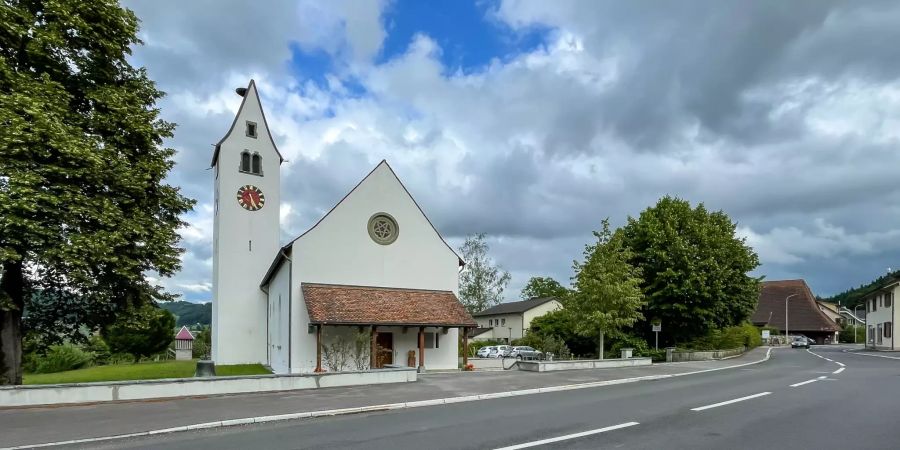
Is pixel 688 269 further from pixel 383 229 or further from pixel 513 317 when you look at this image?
pixel 513 317

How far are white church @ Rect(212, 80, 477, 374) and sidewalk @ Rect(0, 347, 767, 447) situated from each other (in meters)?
7.86

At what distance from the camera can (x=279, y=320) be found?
99.2 ft

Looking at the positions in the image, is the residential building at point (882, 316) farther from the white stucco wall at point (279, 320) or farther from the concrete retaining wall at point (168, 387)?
the concrete retaining wall at point (168, 387)

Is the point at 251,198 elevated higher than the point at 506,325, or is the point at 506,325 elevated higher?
the point at 251,198

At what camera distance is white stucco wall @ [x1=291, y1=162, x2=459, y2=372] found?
28.5m

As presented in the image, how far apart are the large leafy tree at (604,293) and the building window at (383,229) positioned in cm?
1028

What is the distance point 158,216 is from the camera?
18953 millimetres

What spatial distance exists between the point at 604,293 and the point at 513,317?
41489 mm

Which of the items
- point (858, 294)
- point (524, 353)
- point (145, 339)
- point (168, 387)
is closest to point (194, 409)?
point (168, 387)

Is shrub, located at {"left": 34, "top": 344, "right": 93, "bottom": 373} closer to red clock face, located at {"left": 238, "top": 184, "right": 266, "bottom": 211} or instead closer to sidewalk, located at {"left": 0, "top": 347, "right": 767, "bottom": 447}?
red clock face, located at {"left": 238, "top": 184, "right": 266, "bottom": 211}

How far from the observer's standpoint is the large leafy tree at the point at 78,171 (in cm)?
1479

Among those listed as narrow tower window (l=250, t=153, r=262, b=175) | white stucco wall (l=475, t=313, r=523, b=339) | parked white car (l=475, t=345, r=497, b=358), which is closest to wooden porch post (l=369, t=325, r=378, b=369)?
narrow tower window (l=250, t=153, r=262, b=175)

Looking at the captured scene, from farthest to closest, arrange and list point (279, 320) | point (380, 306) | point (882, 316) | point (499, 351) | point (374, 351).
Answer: point (882, 316)
point (499, 351)
point (279, 320)
point (380, 306)
point (374, 351)

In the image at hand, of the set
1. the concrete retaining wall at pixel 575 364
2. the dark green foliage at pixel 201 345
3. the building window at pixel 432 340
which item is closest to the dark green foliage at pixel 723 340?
the concrete retaining wall at pixel 575 364
